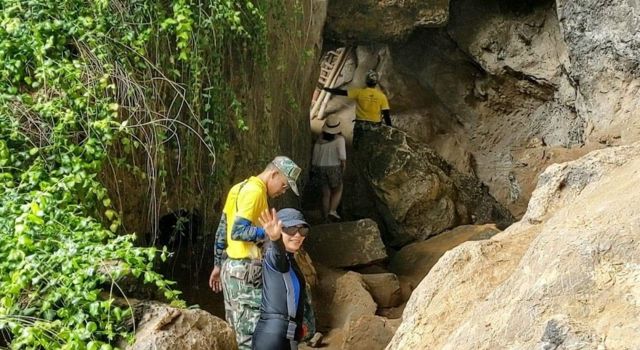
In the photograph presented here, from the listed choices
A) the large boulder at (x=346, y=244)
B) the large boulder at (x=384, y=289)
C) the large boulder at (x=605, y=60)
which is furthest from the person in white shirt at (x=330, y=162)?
the large boulder at (x=605, y=60)

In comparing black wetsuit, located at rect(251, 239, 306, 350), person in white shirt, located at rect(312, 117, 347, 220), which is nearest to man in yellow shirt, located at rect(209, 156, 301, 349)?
black wetsuit, located at rect(251, 239, 306, 350)

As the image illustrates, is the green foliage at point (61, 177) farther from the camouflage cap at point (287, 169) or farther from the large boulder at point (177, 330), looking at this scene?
the camouflage cap at point (287, 169)

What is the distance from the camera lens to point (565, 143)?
28.6 ft

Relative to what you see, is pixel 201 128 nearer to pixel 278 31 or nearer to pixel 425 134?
pixel 278 31

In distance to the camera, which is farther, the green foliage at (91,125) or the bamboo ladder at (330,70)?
the bamboo ladder at (330,70)

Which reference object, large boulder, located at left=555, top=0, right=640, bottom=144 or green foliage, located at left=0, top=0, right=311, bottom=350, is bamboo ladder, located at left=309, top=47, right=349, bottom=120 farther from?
green foliage, located at left=0, top=0, right=311, bottom=350

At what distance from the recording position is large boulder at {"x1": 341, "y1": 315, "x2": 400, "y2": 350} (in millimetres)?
5156

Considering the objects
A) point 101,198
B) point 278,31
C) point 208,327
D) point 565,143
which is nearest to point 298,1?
point 278,31

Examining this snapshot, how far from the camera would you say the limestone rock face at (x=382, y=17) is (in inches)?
335

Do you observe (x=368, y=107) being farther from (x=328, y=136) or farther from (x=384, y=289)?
(x=384, y=289)

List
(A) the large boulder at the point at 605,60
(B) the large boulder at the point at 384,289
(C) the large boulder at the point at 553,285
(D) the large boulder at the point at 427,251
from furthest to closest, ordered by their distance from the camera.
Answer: (D) the large boulder at the point at 427,251
(B) the large boulder at the point at 384,289
(A) the large boulder at the point at 605,60
(C) the large boulder at the point at 553,285

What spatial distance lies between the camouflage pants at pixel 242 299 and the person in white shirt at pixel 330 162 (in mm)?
4453

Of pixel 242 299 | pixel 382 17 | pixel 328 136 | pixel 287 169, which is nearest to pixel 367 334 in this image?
pixel 242 299

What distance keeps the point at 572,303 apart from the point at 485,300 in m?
0.45
